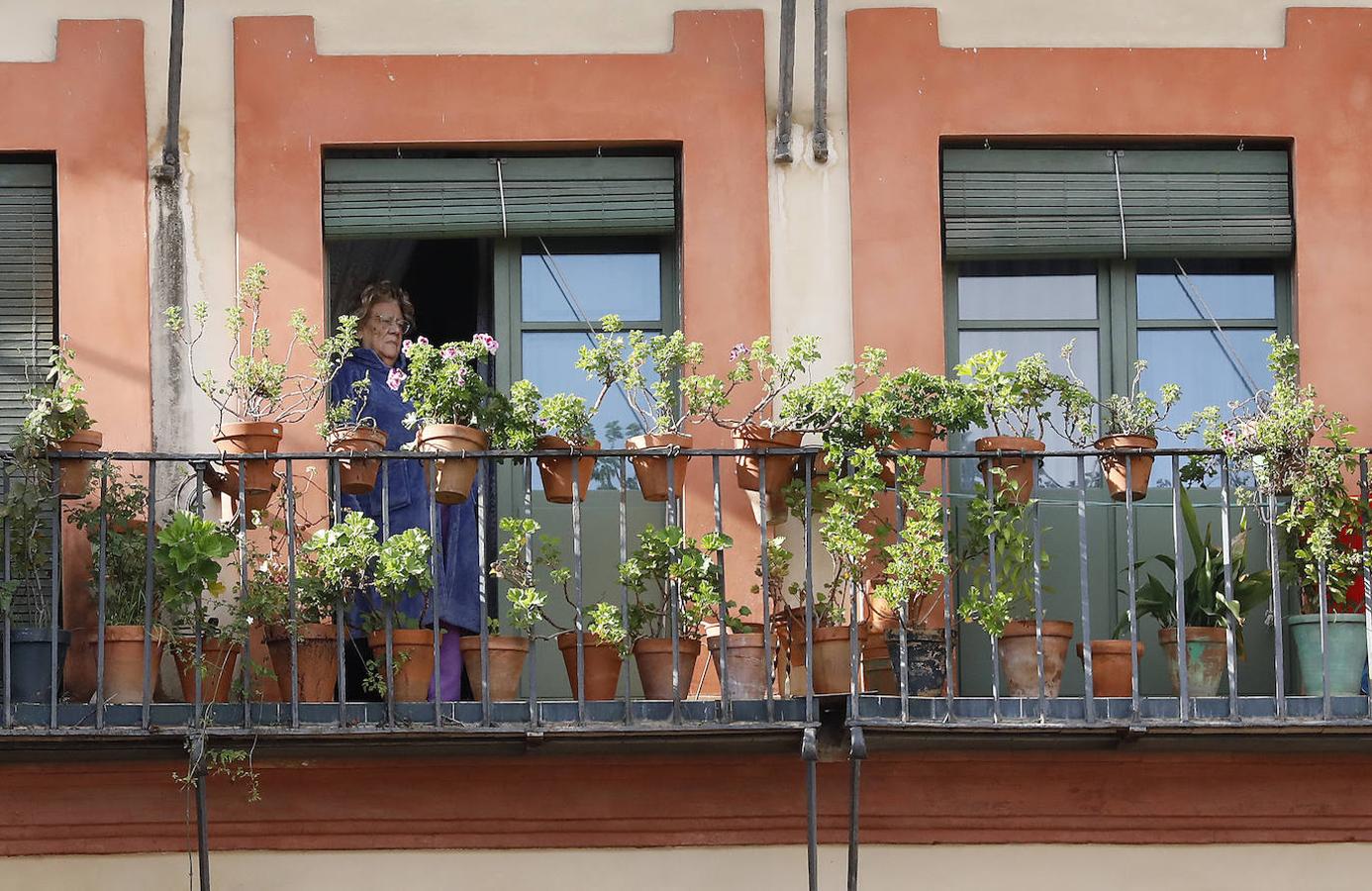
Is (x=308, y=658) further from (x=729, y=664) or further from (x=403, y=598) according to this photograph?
(x=729, y=664)

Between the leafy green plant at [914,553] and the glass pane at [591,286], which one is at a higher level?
the glass pane at [591,286]

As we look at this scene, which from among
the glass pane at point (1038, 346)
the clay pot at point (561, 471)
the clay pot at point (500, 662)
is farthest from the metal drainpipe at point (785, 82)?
the clay pot at point (500, 662)

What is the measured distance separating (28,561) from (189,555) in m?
0.74

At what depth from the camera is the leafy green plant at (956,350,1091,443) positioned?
9719 millimetres

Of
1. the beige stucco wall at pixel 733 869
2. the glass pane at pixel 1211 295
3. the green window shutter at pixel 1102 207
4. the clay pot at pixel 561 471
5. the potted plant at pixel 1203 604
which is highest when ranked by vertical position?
the green window shutter at pixel 1102 207

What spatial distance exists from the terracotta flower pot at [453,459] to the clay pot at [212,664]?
922 mm

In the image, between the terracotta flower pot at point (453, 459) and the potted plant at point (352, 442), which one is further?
the potted plant at point (352, 442)

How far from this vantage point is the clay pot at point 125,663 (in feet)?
31.1

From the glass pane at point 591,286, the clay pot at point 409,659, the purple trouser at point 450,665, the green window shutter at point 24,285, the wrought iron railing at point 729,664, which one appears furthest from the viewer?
the glass pane at point 591,286

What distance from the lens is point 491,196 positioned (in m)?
10.5

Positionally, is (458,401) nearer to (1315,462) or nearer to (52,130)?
(52,130)

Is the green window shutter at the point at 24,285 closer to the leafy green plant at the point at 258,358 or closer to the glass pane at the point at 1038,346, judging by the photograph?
the leafy green plant at the point at 258,358

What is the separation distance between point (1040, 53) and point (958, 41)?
0.32m

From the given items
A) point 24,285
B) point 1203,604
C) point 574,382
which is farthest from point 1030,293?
point 24,285
